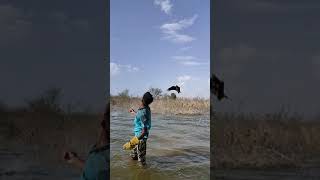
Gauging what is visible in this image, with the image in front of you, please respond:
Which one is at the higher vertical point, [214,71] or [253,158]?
[214,71]

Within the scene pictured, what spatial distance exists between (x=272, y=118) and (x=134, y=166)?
2064mm

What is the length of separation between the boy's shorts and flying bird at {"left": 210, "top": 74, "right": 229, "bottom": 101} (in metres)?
1.15

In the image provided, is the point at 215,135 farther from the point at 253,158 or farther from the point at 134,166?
the point at 134,166

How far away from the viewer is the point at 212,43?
6629 mm

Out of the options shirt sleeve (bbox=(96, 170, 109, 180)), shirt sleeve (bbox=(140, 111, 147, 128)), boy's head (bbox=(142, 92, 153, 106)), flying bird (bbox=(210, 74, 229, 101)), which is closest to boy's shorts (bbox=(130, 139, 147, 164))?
shirt sleeve (bbox=(140, 111, 147, 128))

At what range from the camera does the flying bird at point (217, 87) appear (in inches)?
262

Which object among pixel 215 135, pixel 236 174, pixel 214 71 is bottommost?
pixel 236 174

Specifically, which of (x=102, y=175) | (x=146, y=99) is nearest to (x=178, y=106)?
(x=146, y=99)

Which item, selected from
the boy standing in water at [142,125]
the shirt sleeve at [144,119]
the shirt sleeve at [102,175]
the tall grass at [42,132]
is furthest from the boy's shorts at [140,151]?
the shirt sleeve at [102,175]

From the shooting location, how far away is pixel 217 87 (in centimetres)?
678

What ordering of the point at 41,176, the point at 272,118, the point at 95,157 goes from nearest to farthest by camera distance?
1. the point at 95,157
2. the point at 41,176
3. the point at 272,118

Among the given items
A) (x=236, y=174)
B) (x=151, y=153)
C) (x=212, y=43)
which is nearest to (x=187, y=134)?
(x=151, y=153)

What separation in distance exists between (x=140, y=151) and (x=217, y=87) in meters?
1.35

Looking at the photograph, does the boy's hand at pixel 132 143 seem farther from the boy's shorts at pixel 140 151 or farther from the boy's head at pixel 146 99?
the boy's head at pixel 146 99
